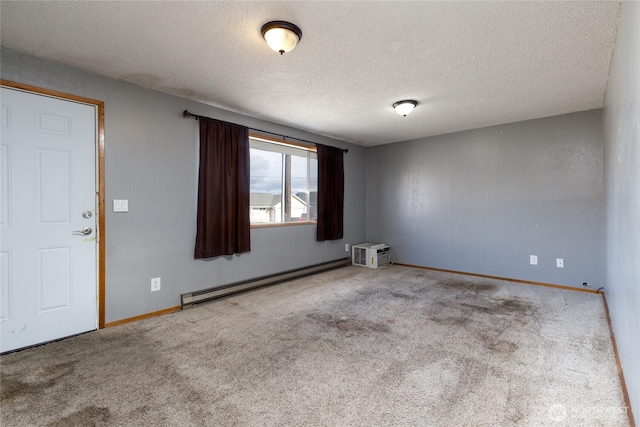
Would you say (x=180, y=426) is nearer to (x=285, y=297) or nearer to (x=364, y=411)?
(x=364, y=411)

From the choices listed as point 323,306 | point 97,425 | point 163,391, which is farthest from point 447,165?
point 97,425

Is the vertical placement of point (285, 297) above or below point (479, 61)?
below

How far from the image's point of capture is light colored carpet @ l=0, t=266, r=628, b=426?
1.61 metres

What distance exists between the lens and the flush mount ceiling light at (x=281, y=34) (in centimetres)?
201

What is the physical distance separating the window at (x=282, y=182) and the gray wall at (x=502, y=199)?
1541 mm

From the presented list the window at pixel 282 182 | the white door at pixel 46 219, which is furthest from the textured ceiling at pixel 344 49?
the window at pixel 282 182

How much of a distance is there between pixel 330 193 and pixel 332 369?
135 inches

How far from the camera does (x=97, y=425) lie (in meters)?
1.52

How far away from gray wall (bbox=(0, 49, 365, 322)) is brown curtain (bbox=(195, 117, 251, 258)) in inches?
4.1

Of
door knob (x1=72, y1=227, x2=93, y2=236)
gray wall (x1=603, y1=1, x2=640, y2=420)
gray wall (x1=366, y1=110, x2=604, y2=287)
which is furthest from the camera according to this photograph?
gray wall (x1=366, y1=110, x2=604, y2=287)

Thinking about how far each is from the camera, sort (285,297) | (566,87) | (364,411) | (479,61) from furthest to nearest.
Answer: (285,297), (566,87), (479,61), (364,411)

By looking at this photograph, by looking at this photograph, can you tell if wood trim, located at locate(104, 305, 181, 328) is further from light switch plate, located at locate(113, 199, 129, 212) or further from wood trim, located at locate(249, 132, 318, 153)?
wood trim, located at locate(249, 132, 318, 153)

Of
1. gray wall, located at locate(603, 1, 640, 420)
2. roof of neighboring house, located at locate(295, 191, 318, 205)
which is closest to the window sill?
roof of neighboring house, located at locate(295, 191, 318, 205)

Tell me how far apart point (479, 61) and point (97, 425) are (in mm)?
3495
